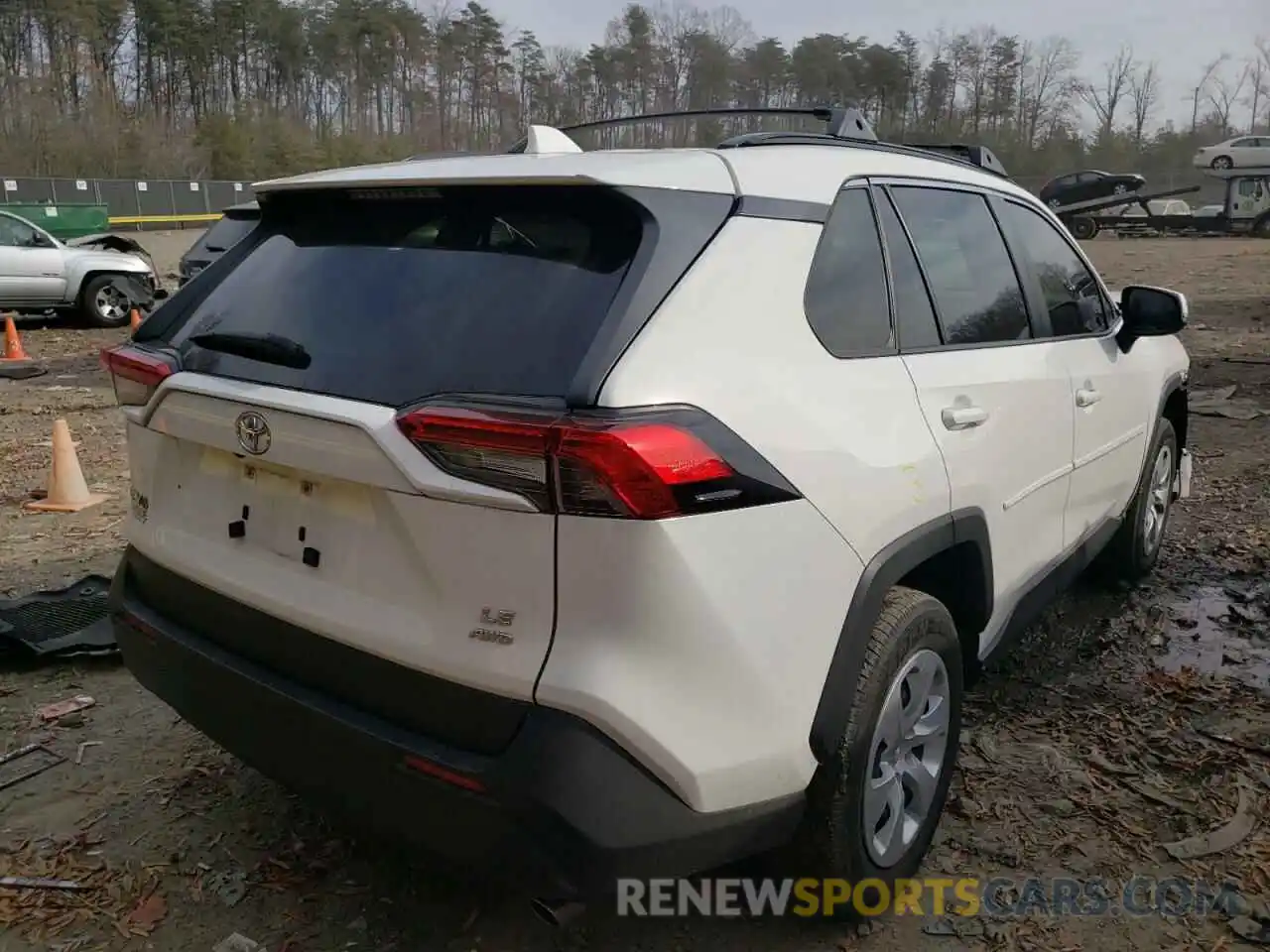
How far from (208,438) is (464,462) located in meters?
0.80

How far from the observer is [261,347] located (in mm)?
2316

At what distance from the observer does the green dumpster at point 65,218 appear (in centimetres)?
2412

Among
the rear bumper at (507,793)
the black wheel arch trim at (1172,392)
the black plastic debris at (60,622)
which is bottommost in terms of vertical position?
the black plastic debris at (60,622)

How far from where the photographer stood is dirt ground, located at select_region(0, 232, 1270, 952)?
8.26 feet

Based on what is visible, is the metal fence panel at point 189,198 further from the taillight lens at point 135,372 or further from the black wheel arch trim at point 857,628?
the black wheel arch trim at point 857,628

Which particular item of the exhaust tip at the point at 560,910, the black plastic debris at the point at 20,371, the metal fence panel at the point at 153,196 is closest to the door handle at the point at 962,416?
the exhaust tip at the point at 560,910

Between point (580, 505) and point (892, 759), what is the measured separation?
119cm

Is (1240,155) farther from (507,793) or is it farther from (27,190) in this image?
(27,190)

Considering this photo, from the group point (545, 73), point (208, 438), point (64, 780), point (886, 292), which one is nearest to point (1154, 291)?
point (886, 292)

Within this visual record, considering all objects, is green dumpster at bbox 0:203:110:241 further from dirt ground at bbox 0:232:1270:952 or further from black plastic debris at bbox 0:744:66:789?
black plastic debris at bbox 0:744:66:789

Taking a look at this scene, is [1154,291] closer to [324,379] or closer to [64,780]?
[324,379]

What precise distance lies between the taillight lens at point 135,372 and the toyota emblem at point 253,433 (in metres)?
0.38

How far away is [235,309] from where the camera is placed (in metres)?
2.50

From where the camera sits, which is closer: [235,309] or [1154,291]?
[235,309]
